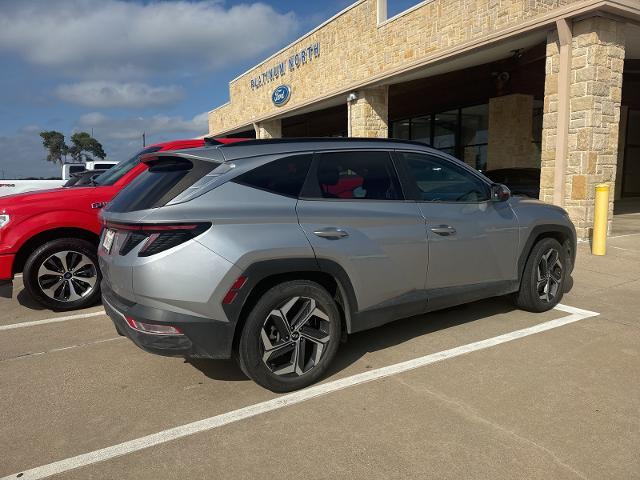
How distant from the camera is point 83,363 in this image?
3838 mm

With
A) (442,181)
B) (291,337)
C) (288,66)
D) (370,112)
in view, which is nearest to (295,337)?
(291,337)

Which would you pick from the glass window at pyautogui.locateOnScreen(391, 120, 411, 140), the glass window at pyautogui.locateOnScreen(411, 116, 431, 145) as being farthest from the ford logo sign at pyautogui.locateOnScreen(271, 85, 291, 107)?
the glass window at pyautogui.locateOnScreen(411, 116, 431, 145)

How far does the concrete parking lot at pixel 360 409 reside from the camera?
2449mm

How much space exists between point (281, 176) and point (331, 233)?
0.51m

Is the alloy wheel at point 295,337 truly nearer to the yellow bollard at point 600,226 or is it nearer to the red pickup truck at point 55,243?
the red pickup truck at point 55,243

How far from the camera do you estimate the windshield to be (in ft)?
18.6

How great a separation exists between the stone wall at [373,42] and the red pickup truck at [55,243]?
8.51 meters

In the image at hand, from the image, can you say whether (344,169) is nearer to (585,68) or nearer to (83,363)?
(83,363)

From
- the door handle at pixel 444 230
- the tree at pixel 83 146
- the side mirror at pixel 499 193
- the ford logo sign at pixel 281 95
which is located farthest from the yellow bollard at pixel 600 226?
the tree at pixel 83 146

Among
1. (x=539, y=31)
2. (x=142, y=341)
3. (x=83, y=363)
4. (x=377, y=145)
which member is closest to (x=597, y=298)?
(x=377, y=145)

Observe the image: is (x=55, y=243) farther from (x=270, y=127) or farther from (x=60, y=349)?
(x=270, y=127)

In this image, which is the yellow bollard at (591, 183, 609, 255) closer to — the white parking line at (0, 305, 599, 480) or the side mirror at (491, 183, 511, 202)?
the white parking line at (0, 305, 599, 480)

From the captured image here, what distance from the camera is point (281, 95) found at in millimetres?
20938

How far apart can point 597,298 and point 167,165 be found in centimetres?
479
